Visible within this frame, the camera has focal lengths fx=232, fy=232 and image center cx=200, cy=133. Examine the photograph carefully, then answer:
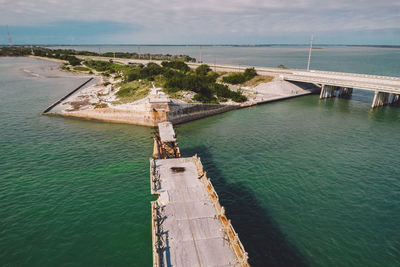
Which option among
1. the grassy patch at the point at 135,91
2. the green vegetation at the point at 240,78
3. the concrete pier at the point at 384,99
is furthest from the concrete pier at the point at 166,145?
the concrete pier at the point at 384,99

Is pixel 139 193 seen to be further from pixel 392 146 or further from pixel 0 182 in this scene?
pixel 392 146

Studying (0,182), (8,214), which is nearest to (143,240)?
(8,214)

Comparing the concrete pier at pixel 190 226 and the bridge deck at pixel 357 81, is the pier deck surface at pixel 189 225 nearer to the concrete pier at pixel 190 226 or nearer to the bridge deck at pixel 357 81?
the concrete pier at pixel 190 226

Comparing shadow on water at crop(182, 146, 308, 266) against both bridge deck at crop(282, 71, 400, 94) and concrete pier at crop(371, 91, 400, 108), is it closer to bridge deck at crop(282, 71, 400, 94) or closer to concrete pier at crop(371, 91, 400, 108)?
concrete pier at crop(371, 91, 400, 108)

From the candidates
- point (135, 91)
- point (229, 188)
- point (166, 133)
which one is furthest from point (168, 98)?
point (229, 188)

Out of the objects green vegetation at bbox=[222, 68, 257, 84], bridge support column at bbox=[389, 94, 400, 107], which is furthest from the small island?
bridge support column at bbox=[389, 94, 400, 107]
